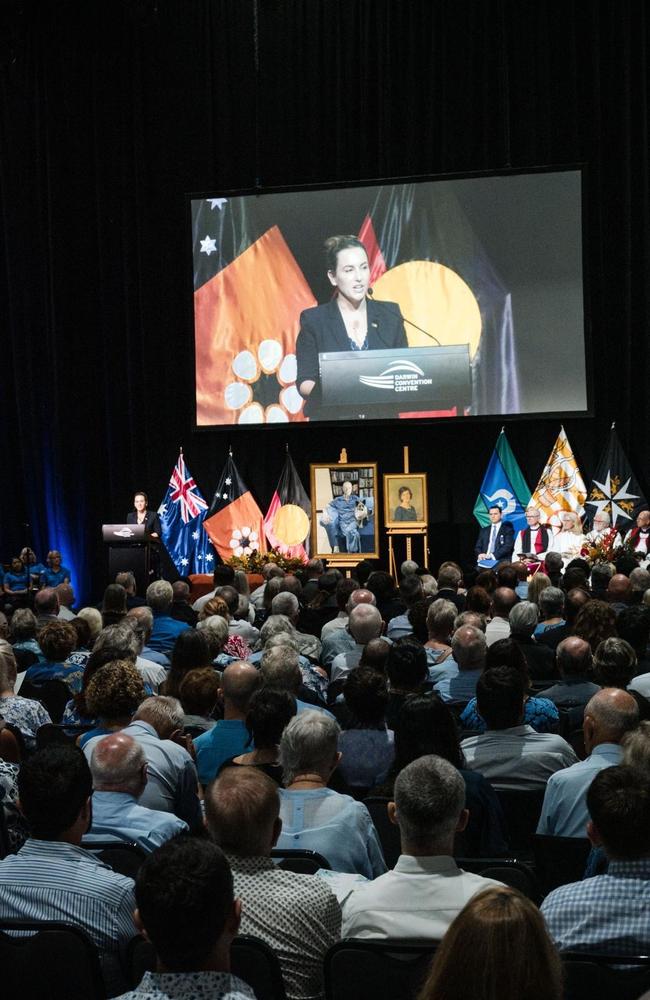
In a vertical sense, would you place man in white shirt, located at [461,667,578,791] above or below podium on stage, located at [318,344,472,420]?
below

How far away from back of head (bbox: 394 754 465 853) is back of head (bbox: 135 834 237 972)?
728 mm

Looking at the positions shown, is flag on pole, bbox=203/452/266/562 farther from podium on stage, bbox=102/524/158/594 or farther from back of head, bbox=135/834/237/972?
back of head, bbox=135/834/237/972

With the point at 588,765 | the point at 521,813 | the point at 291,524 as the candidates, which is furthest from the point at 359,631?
the point at 291,524

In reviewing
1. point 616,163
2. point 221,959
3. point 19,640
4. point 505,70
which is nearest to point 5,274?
point 505,70

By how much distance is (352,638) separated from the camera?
20.9 feet

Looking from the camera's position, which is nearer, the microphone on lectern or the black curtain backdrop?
the microphone on lectern

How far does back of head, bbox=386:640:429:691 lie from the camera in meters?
4.77

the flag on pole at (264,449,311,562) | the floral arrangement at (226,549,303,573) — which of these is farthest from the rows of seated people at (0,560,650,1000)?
the flag on pole at (264,449,311,562)

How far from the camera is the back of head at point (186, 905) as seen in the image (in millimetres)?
1862

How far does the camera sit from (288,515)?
1427cm

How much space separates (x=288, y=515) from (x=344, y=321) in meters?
2.48

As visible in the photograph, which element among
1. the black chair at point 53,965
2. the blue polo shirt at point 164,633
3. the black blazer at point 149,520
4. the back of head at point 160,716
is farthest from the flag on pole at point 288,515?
the black chair at point 53,965

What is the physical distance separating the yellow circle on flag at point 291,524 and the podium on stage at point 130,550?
2391 mm

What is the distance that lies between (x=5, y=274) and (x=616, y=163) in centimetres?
806
